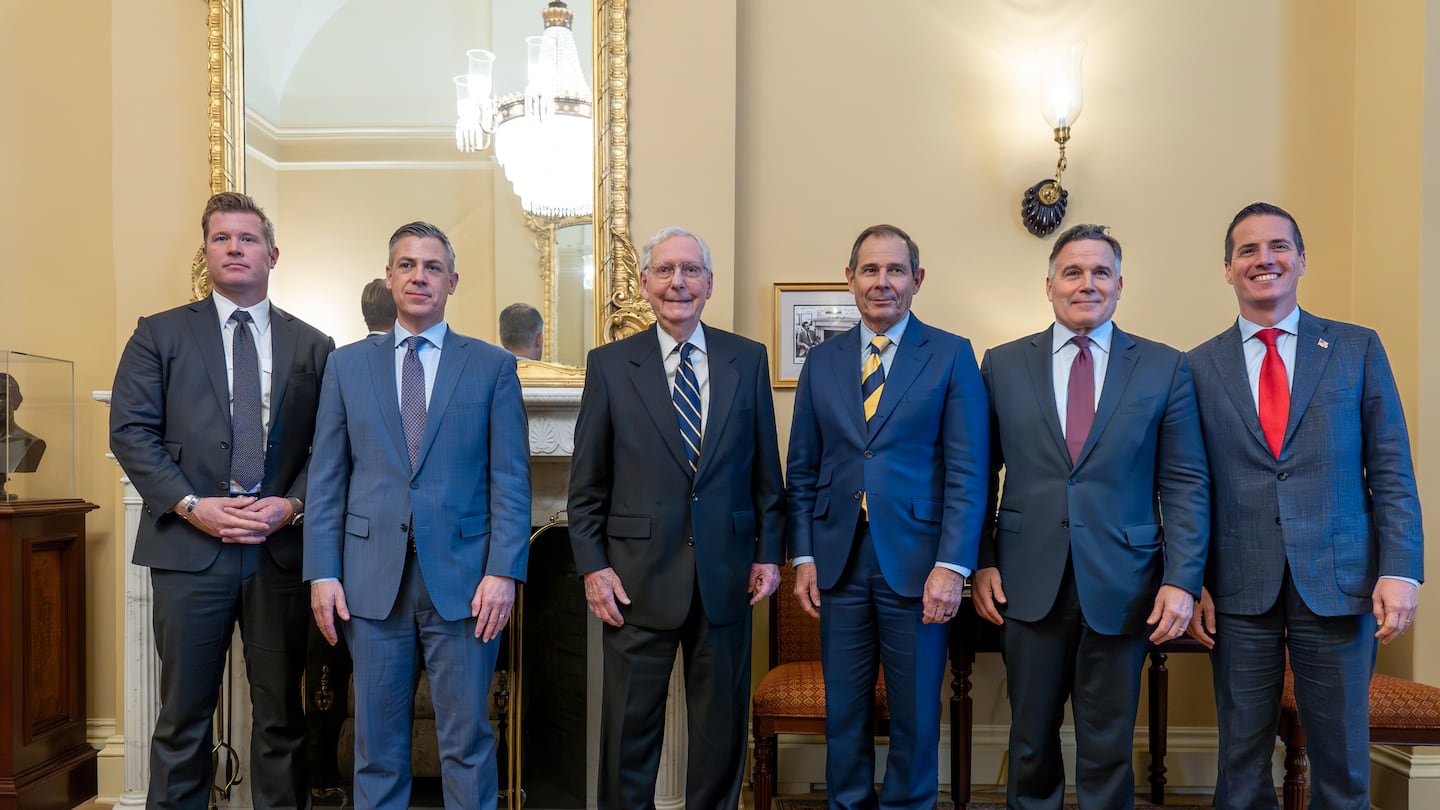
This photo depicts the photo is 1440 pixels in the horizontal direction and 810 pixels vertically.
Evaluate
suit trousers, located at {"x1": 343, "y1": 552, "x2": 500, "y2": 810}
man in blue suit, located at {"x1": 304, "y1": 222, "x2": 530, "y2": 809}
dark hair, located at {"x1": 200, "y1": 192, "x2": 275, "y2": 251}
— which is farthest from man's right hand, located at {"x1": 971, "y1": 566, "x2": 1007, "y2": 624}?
dark hair, located at {"x1": 200, "y1": 192, "x2": 275, "y2": 251}

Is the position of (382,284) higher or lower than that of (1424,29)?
lower

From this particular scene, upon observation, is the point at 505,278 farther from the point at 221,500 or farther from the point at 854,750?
the point at 854,750

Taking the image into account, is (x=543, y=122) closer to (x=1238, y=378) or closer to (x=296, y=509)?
(x=296, y=509)

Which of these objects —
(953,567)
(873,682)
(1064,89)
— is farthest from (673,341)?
(1064,89)

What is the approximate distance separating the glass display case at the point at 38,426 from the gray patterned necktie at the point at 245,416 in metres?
1.15

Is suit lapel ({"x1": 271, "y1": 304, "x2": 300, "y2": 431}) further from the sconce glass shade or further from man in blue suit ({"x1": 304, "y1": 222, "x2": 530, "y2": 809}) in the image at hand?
the sconce glass shade

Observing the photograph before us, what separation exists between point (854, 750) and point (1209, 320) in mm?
2246

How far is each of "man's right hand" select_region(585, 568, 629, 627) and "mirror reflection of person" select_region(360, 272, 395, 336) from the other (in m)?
1.41

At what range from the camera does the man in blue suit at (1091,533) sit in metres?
2.31

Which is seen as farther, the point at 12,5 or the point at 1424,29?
the point at 12,5

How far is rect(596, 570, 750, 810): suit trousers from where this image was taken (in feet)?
7.96

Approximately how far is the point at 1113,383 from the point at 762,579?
40.3 inches

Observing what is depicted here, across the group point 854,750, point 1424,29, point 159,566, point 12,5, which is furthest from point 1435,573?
point 12,5

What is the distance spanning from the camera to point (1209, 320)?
3.59 m
